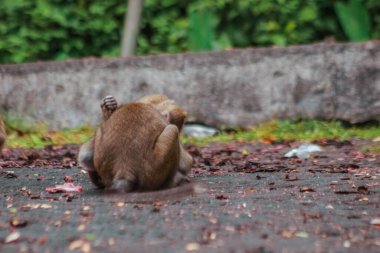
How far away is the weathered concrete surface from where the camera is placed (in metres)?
11.0

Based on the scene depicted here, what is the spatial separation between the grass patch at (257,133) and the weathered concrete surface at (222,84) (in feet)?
0.50

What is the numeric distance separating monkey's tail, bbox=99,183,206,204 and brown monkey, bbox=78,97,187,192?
97 millimetres

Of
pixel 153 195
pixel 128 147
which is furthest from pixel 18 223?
pixel 128 147

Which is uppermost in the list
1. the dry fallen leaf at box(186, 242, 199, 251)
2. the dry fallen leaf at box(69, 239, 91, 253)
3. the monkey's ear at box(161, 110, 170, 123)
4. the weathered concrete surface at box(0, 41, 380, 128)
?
the monkey's ear at box(161, 110, 170, 123)

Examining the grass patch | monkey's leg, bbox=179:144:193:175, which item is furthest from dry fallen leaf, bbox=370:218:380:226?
the grass patch

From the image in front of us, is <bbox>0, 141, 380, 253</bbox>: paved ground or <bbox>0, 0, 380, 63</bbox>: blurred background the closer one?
<bbox>0, 141, 380, 253</bbox>: paved ground

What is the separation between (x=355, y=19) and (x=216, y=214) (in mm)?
8137

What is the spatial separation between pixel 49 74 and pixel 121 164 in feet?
20.9

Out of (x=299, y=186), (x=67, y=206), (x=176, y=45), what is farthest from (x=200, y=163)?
(x=176, y=45)

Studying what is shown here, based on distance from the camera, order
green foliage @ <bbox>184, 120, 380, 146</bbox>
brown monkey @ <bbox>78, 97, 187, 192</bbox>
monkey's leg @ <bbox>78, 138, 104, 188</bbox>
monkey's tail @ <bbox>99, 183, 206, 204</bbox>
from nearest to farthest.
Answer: monkey's tail @ <bbox>99, 183, 206, 204</bbox> → brown monkey @ <bbox>78, 97, 187, 192</bbox> → monkey's leg @ <bbox>78, 138, 104, 188</bbox> → green foliage @ <bbox>184, 120, 380, 146</bbox>

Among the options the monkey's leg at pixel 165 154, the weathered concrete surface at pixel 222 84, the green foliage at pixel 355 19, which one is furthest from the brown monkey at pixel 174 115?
the green foliage at pixel 355 19

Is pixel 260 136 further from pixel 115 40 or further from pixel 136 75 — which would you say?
pixel 115 40

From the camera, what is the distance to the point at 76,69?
11570 mm

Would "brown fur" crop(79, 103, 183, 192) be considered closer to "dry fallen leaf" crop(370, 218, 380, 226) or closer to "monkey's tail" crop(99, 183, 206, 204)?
"monkey's tail" crop(99, 183, 206, 204)
